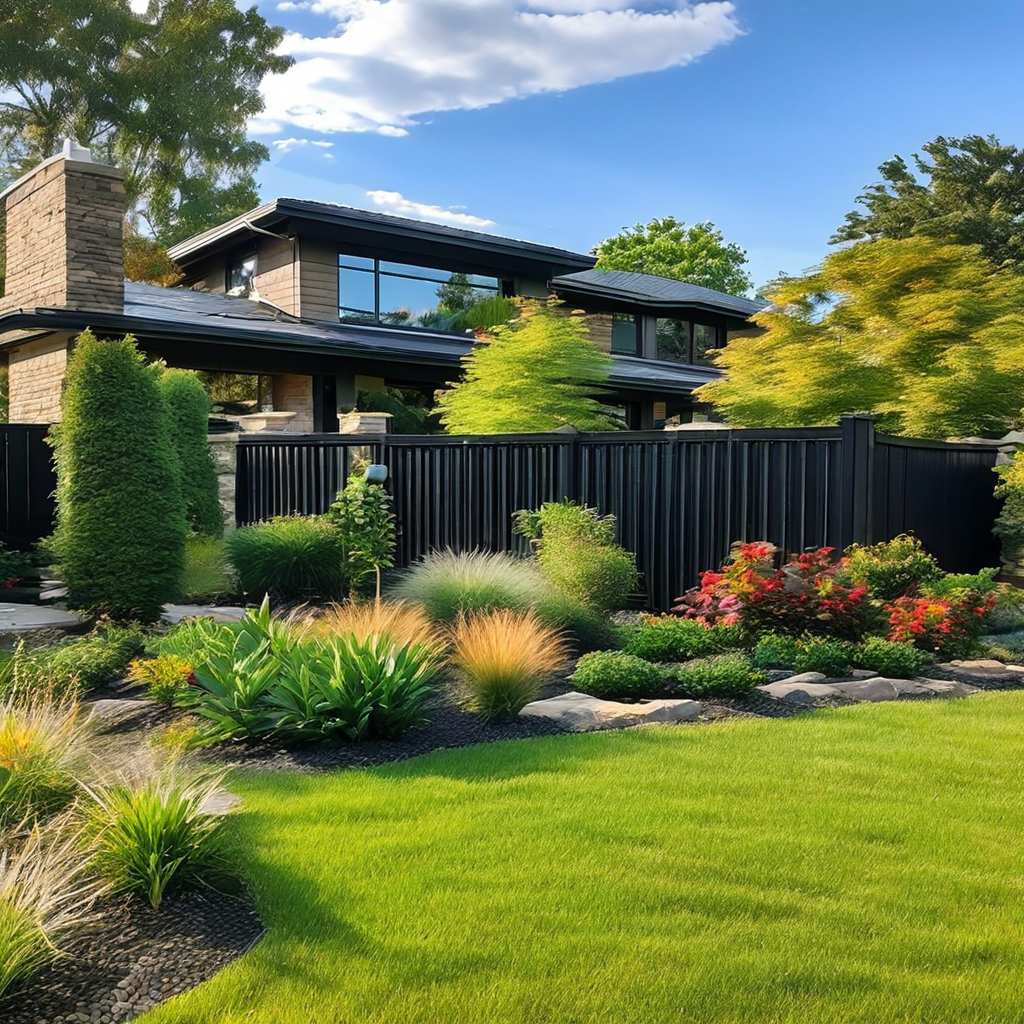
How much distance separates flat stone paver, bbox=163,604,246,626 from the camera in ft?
31.7

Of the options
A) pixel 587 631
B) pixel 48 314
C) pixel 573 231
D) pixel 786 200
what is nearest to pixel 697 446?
pixel 587 631

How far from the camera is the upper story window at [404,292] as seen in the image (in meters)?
20.8

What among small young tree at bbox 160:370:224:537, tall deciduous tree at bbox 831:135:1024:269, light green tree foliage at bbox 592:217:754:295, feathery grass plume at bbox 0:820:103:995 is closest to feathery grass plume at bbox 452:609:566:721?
feathery grass plume at bbox 0:820:103:995

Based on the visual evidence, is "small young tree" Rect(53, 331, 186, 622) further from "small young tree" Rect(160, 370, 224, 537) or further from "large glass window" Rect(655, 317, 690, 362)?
"large glass window" Rect(655, 317, 690, 362)

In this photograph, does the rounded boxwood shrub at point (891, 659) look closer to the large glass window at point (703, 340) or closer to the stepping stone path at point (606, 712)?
the stepping stone path at point (606, 712)

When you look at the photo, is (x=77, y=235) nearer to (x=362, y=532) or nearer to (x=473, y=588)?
(x=362, y=532)

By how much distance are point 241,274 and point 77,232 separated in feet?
24.6

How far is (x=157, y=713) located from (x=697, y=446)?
238 inches

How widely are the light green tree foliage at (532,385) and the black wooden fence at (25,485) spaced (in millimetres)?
5840

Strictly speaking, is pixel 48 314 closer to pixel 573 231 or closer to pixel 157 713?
pixel 157 713

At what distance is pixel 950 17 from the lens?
13602mm

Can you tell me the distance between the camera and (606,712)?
20.8ft

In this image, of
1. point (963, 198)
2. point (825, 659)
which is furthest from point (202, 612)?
point (963, 198)

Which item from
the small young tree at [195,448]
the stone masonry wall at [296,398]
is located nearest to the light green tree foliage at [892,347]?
the stone masonry wall at [296,398]
